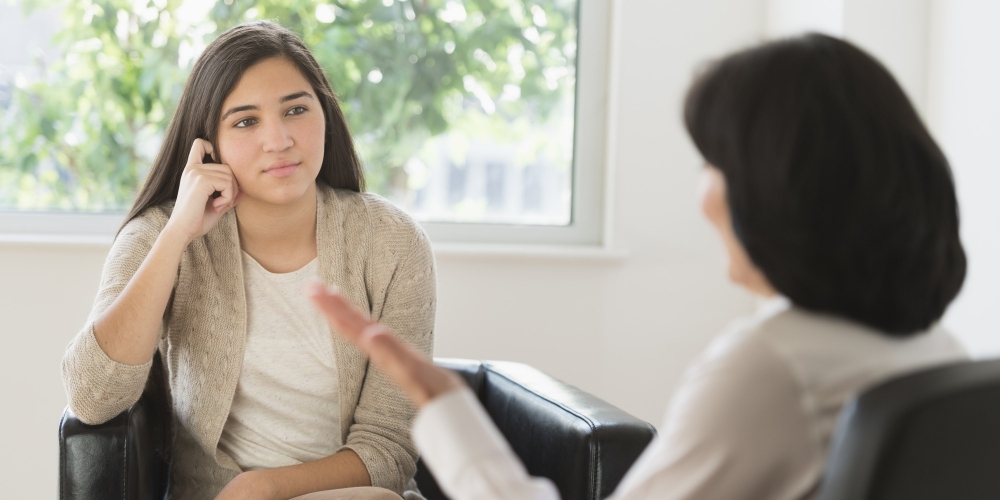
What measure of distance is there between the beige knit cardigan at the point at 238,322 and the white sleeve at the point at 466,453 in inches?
33.1

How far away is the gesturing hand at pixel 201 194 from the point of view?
5.23 feet

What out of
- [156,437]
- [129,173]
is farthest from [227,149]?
[129,173]

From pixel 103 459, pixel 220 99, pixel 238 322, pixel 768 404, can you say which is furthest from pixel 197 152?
pixel 768 404

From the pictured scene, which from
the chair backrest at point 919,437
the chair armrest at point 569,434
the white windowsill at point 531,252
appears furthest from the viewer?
the white windowsill at point 531,252

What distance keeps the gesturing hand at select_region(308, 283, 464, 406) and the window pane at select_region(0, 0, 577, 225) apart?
1.88 m

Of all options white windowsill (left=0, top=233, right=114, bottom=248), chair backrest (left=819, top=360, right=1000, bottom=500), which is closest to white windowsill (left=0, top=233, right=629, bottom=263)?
A: white windowsill (left=0, top=233, right=114, bottom=248)

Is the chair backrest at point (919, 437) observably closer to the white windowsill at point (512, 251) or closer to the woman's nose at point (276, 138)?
the woman's nose at point (276, 138)

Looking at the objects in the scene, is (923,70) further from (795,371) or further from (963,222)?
(795,371)

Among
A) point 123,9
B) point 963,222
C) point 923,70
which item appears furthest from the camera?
point 123,9

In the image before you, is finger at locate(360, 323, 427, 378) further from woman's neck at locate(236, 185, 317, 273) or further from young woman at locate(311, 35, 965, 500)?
woman's neck at locate(236, 185, 317, 273)

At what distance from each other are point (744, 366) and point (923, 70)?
1.82m

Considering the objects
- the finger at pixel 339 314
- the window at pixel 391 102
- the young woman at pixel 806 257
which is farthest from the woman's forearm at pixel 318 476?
the window at pixel 391 102

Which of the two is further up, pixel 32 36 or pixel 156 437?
pixel 32 36

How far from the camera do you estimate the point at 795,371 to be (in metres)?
0.68
